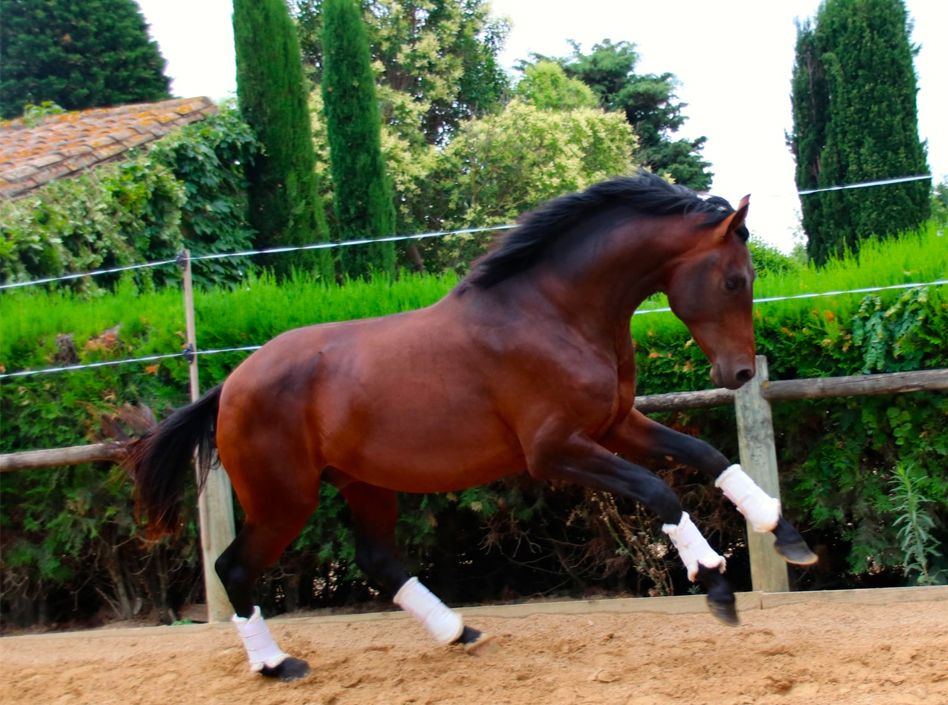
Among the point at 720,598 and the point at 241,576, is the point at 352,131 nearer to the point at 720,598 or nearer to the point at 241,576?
the point at 241,576

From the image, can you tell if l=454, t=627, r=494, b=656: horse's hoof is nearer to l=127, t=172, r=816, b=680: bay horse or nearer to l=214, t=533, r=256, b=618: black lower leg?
l=127, t=172, r=816, b=680: bay horse

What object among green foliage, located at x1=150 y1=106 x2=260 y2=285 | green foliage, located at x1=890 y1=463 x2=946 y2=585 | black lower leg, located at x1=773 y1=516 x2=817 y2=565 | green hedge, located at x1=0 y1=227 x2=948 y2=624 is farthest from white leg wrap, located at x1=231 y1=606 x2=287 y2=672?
green foliage, located at x1=150 y1=106 x2=260 y2=285

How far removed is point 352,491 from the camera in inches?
190

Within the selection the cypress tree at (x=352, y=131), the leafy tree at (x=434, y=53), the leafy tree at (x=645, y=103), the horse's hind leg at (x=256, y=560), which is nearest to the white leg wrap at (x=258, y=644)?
the horse's hind leg at (x=256, y=560)

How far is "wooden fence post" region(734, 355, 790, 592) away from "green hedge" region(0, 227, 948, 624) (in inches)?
9.6

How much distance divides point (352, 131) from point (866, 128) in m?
7.56

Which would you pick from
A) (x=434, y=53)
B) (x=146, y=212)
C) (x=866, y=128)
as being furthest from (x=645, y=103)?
(x=146, y=212)

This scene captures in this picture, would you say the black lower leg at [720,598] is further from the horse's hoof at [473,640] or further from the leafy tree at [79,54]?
the leafy tree at [79,54]

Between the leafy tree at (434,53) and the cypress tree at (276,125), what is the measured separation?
362 inches

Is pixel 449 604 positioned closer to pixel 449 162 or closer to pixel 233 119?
pixel 233 119

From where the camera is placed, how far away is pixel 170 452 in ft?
15.9

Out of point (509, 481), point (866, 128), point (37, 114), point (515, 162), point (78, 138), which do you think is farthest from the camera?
point (515, 162)

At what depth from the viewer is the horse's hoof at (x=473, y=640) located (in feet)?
14.6

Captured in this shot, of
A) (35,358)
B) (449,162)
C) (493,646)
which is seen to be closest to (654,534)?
(493,646)
